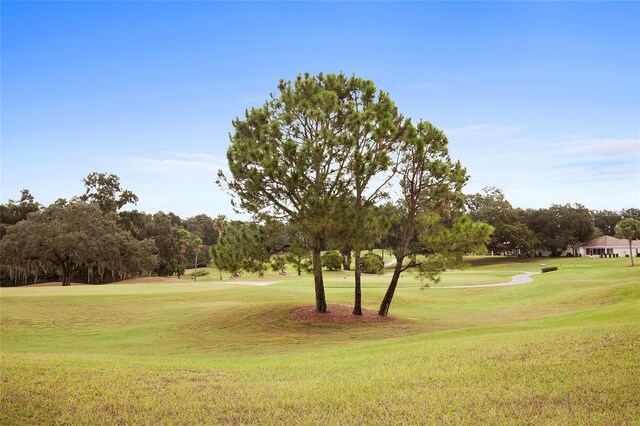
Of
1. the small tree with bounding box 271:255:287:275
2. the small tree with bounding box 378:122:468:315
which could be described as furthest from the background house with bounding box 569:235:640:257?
the small tree with bounding box 271:255:287:275

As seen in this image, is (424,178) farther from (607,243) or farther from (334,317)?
(607,243)

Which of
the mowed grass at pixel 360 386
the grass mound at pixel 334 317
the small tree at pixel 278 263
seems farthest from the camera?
the grass mound at pixel 334 317

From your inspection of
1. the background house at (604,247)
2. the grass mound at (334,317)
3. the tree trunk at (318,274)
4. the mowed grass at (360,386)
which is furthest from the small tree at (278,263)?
the background house at (604,247)

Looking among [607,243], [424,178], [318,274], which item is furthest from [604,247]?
[318,274]

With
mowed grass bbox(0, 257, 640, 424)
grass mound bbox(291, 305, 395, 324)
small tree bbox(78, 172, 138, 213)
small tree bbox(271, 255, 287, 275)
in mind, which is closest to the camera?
mowed grass bbox(0, 257, 640, 424)

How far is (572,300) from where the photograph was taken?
29.8 meters

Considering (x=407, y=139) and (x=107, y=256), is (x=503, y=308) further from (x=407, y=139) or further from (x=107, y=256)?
(x=107, y=256)

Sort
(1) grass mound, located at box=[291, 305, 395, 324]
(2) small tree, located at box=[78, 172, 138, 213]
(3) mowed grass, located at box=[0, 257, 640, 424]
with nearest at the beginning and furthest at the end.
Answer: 1. (3) mowed grass, located at box=[0, 257, 640, 424]
2. (1) grass mound, located at box=[291, 305, 395, 324]
3. (2) small tree, located at box=[78, 172, 138, 213]

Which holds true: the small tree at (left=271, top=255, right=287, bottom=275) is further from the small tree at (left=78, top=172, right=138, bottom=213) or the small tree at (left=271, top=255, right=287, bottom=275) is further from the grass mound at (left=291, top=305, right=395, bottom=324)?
the small tree at (left=78, top=172, right=138, bottom=213)

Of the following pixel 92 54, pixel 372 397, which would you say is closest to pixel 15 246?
pixel 92 54

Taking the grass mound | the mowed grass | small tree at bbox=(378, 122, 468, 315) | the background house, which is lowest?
the grass mound

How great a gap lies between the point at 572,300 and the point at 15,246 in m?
60.9

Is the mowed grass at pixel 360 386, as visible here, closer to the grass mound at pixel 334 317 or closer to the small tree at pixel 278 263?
the grass mound at pixel 334 317

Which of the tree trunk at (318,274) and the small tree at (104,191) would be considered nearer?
the tree trunk at (318,274)
